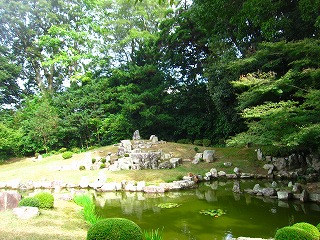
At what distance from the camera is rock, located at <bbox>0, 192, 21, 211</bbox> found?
306 inches

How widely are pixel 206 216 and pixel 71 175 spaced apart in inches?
390

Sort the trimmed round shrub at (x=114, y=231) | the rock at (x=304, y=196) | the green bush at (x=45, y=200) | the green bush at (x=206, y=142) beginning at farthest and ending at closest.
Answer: the green bush at (x=206, y=142) → the rock at (x=304, y=196) → the green bush at (x=45, y=200) → the trimmed round shrub at (x=114, y=231)

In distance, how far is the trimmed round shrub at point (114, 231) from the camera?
4.92 metres

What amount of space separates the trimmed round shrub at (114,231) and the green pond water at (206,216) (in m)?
1.68

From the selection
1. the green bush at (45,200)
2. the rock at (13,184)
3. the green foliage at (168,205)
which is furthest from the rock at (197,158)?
the rock at (13,184)

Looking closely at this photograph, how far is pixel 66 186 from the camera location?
45.1ft

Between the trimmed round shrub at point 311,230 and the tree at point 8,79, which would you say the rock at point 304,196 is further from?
the tree at point 8,79

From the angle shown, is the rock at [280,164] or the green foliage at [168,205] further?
the rock at [280,164]

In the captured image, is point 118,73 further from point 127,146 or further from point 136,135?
point 127,146

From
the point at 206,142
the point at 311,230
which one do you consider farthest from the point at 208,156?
the point at 311,230

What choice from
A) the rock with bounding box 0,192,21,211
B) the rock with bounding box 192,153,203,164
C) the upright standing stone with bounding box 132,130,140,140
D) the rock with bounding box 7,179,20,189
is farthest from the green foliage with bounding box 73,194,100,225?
the upright standing stone with bounding box 132,130,140,140

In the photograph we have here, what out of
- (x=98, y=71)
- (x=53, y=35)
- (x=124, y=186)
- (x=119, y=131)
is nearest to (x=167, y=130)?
(x=119, y=131)

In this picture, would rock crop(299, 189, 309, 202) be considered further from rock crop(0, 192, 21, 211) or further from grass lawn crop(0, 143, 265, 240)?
rock crop(0, 192, 21, 211)

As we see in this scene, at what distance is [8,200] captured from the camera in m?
7.90
